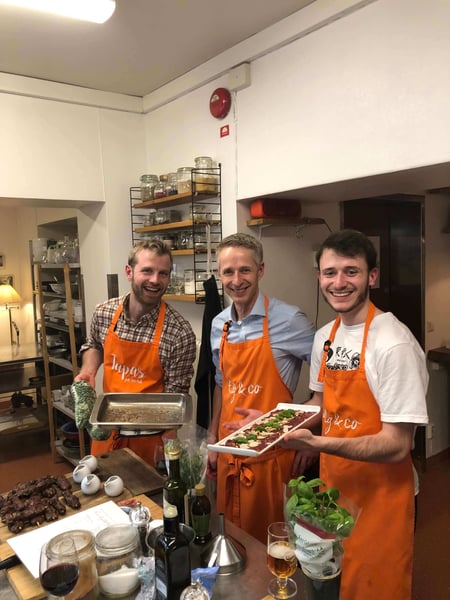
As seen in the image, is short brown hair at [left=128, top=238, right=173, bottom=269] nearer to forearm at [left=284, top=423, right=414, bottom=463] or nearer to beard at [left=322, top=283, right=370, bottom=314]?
beard at [left=322, top=283, right=370, bottom=314]

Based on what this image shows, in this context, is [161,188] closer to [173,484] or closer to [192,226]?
[192,226]

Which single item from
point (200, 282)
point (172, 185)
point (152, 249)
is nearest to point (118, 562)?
point (152, 249)

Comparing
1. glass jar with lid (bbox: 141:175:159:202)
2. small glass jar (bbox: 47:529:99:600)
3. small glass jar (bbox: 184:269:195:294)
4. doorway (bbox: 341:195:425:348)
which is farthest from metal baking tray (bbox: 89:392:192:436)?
doorway (bbox: 341:195:425:348)

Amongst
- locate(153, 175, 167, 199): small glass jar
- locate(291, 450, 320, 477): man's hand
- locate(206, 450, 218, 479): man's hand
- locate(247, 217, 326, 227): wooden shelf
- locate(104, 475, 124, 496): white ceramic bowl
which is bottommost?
locate(206, 450, 218, 479): man's hand

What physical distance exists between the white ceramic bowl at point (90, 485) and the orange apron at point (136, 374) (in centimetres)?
51

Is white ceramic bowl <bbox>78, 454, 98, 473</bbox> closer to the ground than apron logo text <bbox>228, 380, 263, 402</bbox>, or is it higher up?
closer to the ground

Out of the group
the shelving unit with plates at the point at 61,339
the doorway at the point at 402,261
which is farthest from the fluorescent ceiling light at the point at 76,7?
the doorway at the point at 402,261

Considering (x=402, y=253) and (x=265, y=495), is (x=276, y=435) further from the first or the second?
(x=402, y=253)

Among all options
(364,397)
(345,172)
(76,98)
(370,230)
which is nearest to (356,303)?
(364,397)

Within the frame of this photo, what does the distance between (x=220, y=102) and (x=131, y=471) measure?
6.50 feet

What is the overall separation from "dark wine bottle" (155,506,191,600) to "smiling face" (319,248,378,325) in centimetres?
86

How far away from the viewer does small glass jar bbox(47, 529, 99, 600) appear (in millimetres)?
990

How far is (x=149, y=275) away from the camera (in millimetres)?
2045

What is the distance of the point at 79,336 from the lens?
13.1 ft
